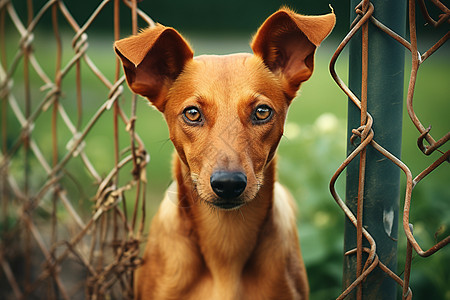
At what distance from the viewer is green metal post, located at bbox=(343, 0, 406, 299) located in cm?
139

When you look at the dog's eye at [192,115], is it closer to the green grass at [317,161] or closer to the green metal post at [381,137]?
the green grass at [317,161]

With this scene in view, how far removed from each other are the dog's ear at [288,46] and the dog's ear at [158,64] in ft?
1.06

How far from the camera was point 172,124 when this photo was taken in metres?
1.95

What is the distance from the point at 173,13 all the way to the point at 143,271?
6.02 meters

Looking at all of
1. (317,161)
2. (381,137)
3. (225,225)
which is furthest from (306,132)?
(381,137)

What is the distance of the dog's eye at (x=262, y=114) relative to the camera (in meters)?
1.84

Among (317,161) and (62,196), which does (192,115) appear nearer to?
(62,196)

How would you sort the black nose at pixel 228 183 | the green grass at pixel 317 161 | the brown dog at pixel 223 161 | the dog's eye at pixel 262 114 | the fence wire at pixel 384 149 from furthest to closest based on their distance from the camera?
1. the green grass at pixel 317 161
2. the dog's eye at pixel 262 114
3. the brown dog at pixel 223 161
4. the black nose at pixel 228 183
5. the fence wire at pixel 384 149

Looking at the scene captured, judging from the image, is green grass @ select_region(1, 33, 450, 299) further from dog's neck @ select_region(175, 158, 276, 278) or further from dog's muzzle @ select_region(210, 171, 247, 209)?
dog's muzzle @ select_region(210, 171, 247, 209)

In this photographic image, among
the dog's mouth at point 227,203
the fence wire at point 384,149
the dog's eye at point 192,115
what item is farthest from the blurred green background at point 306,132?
the dog's mouth at point 227,203

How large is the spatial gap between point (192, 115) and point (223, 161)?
0.98 feet

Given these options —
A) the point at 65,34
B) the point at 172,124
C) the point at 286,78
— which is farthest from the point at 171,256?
the point at 65,34

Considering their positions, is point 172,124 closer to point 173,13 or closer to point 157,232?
point 157,232

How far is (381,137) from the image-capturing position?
1.42 m
